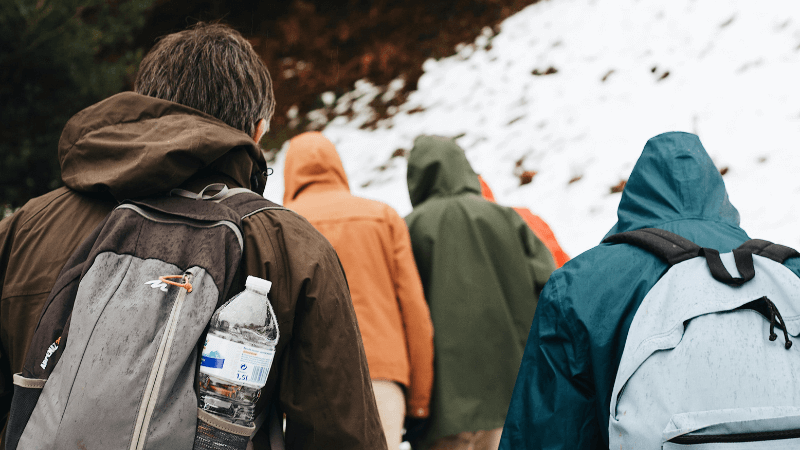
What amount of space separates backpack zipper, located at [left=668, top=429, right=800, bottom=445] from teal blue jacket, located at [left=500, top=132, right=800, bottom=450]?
26 cm

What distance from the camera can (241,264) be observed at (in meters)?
1.41

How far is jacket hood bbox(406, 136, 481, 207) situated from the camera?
11.4 feet

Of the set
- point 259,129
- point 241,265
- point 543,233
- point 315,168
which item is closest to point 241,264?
point 241,265

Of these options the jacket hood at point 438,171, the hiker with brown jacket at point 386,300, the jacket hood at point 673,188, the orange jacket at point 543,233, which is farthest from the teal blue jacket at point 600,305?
the orange jacket at point 543,233

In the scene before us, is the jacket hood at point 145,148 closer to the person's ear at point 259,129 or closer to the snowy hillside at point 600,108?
the person's ear at point 259,129

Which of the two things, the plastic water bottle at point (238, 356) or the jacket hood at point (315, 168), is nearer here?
the plastic water bottle at point (238, 356)

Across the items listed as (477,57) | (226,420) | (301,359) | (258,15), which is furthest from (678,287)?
(258,15)

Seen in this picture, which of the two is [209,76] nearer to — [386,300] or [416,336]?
[386,300]

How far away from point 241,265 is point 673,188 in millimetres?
1216

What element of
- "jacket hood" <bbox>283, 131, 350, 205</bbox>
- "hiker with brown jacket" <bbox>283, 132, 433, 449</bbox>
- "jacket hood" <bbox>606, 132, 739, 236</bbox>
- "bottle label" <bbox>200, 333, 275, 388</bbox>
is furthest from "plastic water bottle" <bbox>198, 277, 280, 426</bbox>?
"jacket hood" <bbox>283, 131, 350, 205</bbox>

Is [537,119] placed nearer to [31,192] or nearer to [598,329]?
[31,192]

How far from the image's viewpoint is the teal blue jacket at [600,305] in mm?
1574

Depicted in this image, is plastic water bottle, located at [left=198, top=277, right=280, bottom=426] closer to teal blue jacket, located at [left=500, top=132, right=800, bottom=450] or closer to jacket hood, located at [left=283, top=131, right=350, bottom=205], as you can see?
teal blue jacket, located at [left=500, top=132, right=800, bottom=450]

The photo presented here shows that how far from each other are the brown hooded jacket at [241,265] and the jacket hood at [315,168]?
1.80 meters
